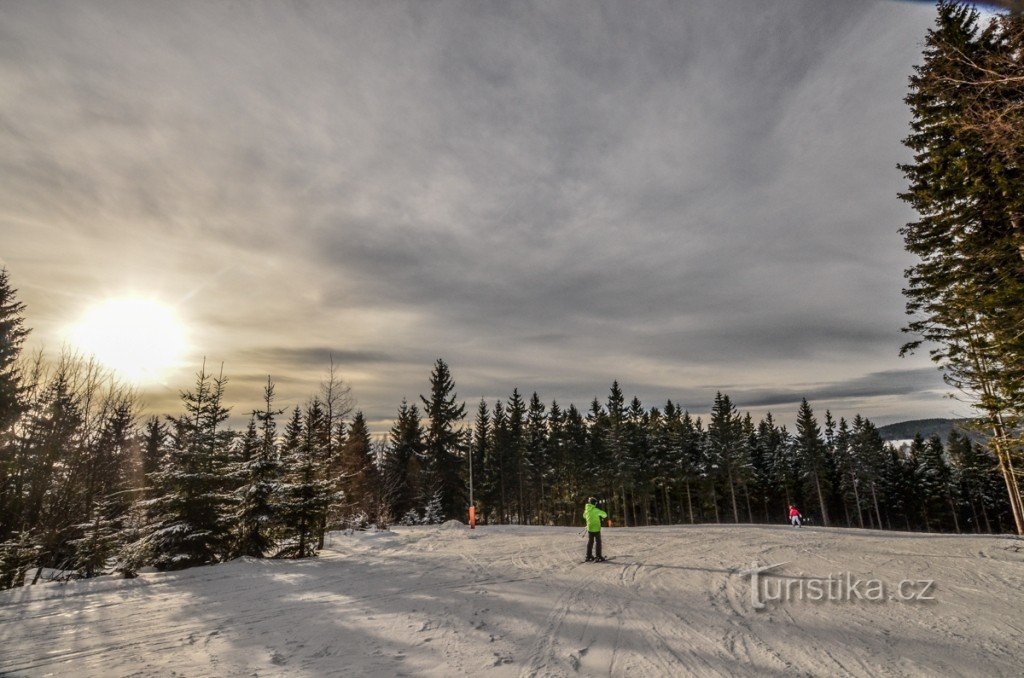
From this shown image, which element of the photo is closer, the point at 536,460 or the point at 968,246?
the point at 968,246

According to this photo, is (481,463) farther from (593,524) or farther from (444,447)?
(593,524)

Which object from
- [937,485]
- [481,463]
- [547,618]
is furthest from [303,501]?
[937,485]

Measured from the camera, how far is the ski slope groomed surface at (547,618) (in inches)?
227

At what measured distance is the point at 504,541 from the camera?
58.9ft

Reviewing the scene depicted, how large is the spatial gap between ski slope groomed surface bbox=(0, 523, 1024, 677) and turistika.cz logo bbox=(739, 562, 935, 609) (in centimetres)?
6

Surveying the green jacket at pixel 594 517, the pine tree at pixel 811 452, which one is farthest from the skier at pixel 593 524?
the pine tree at pixel 811 452

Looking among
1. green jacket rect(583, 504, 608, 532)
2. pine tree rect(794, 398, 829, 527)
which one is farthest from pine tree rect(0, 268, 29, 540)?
pine tree rect(794, 398, 829, 527)

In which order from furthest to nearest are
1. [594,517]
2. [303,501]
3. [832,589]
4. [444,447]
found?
1. [444,447]
2. [303,501]
3. [594,517]
4. [832,589]

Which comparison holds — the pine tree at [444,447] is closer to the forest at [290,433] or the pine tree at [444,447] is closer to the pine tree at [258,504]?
the forest at [290,433]

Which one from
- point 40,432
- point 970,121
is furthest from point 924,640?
point 40,432

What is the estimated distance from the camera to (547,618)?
7.49 metres

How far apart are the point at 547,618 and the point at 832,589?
6472 millimetres

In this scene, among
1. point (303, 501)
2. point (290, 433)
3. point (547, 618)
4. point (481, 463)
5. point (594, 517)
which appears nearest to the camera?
point (547, 618)

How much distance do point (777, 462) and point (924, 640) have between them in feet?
229
